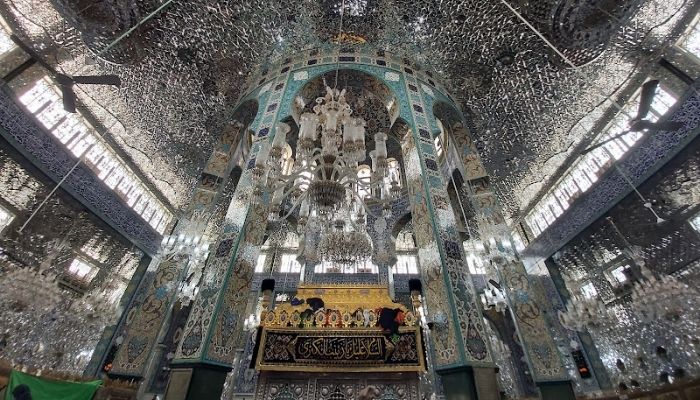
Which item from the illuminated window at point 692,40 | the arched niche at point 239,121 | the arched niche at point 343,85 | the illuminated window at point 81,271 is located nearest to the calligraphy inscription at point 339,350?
the arched niche at point 343,85

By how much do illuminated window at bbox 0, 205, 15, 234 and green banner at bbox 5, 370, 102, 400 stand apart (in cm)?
454

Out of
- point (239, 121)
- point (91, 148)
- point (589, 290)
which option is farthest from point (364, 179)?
point (91, 148)

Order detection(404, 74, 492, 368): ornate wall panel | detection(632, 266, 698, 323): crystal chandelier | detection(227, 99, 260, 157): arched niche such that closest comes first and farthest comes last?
detection(404, 74, 492, 368): ornate wall panel, detection(632, 266, 698, 323): crystal chandelier, detection(227, 99, 260, 157): arched niche

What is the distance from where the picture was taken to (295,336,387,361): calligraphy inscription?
5.09 metres

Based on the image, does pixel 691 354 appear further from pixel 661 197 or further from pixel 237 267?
pixel 237 267

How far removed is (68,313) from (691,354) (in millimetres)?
11316

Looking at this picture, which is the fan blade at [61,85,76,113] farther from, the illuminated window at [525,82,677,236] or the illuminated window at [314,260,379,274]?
the illuminated window at [525,82,677,236]

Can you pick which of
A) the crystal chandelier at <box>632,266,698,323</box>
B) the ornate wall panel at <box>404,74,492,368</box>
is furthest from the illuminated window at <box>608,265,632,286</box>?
the ornate wall panel at <box>404,74,492,368</box>

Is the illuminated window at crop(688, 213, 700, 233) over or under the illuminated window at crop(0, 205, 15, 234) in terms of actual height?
under

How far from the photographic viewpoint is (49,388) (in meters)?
3.04

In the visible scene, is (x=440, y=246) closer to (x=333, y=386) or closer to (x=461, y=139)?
(x=333, y=386)

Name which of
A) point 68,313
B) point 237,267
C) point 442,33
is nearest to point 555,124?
point 442,33

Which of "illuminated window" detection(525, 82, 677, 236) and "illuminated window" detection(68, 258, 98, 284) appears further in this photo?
"illuminated window" detection(68, 258, 98, 284)

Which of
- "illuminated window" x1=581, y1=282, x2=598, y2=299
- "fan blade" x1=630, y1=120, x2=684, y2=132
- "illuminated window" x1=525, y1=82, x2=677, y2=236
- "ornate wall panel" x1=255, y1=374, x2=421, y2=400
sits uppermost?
"illuminated window" x1=525, y1=82, x2=677, y2=236
